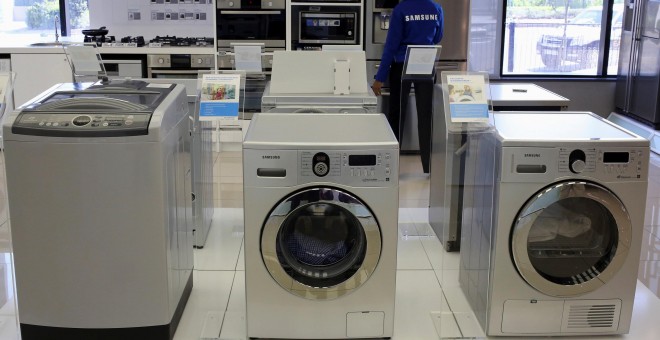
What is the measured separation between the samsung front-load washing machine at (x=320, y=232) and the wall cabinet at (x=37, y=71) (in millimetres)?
4175

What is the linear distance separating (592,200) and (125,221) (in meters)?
1.87

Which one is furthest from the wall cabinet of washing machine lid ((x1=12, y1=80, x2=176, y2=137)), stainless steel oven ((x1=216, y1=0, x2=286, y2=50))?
washing machine lid ((x1=12, y1=80, x2=176, y2=137))

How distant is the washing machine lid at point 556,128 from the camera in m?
2.98

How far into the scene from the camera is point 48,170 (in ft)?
9.00

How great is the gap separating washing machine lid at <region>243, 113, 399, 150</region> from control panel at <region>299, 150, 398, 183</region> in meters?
0.03

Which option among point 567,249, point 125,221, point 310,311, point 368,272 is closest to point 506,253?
point 567,249

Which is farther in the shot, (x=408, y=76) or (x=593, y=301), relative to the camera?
(x=408, y=76)

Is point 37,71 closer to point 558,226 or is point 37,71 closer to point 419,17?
point 419,17

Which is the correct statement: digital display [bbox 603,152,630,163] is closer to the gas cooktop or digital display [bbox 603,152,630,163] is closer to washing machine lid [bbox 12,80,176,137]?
washing machine lid [bbox 12,80,176,137]

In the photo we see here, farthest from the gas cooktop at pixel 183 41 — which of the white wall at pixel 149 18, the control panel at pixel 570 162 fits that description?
the control panel at pixel 570 162

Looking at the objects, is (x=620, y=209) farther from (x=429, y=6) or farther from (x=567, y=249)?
(x=429, y=6)

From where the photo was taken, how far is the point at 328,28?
679 cm

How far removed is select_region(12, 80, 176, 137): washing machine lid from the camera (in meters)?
2.72

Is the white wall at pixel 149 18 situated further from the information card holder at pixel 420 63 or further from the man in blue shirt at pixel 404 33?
the information card holder at pixel 420 63
